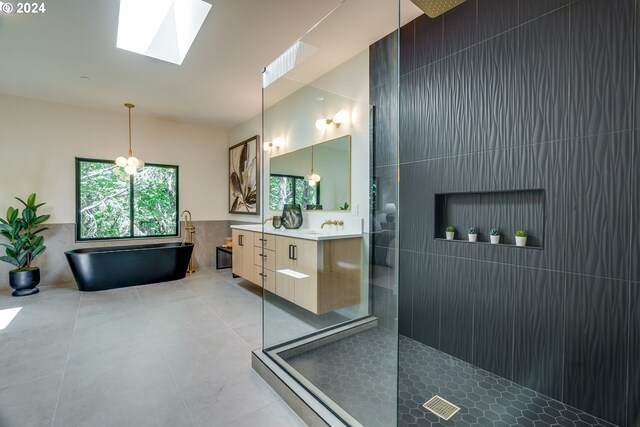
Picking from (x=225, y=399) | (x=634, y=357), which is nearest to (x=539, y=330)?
(x=634, y=357)

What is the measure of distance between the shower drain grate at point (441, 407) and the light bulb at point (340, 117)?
2.55m

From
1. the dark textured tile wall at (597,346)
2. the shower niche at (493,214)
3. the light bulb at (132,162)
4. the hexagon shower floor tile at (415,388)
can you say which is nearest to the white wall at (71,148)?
the light bulb at (132,162)

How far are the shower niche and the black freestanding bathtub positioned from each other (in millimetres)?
4155

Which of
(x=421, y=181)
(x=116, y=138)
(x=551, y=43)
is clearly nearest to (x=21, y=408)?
(x=421, y=181)

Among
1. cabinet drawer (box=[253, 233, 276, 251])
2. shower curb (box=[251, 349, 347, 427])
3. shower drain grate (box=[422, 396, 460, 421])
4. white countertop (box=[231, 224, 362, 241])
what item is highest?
white countertop (box=[231, 224, 362, 241])

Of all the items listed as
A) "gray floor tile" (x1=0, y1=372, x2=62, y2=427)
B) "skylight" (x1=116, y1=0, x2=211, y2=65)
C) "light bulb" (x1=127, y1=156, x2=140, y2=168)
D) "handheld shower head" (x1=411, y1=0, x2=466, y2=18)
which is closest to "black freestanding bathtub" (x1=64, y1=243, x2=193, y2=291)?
"light bulb" (x1=127, y1=156, x2=140, y2=168)

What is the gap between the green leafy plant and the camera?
13.3 feet

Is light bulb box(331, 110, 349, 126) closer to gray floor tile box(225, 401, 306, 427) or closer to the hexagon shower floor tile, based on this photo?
the hexagon shower floor tile

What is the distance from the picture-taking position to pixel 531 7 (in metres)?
1.92

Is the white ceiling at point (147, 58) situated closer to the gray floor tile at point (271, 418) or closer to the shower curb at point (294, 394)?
the shower curb at point (294, 394)

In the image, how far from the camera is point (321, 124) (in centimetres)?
343

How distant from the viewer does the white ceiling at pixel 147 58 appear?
2510 millimetres

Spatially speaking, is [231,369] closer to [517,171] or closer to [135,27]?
[517,171]

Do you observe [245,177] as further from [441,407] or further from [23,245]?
[441,407]
